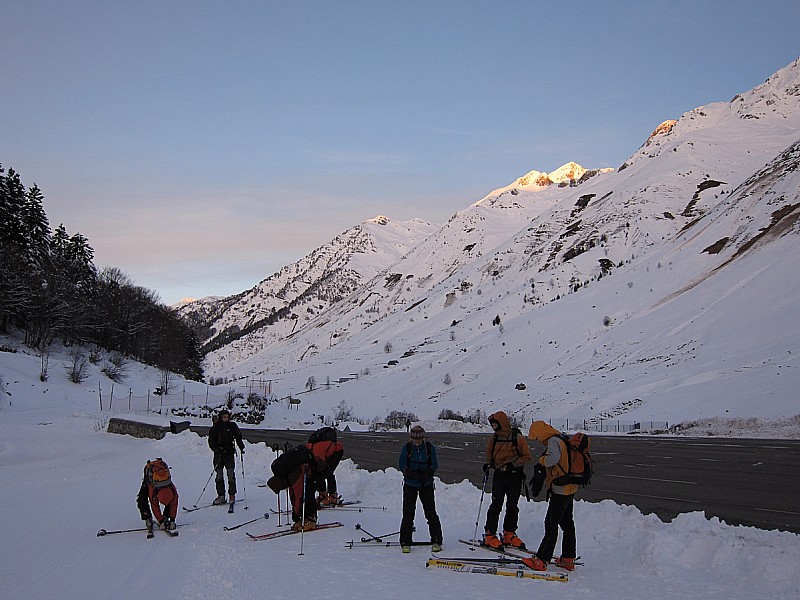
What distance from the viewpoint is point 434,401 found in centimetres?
5462

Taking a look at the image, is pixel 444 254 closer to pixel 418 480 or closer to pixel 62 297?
pixel 62 297

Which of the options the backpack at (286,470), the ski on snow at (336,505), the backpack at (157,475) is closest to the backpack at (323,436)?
the backpack at (286,470)

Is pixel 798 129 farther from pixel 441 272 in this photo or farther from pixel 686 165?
pixel 441 272

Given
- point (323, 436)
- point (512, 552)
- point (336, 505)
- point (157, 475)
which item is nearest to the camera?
point (512, 552)

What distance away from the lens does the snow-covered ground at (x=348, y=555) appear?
24.2ft

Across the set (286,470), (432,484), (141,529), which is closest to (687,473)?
(432,484)

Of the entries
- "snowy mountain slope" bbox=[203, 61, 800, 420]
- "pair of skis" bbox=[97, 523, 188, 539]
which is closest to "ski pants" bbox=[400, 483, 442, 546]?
"pair of skis" bbox=[97, 523, 188, 539]

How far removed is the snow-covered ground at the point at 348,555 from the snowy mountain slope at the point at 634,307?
23394mm

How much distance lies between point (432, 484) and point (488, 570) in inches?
61.7

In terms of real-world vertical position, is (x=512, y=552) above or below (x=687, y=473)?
below

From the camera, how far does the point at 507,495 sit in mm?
9188

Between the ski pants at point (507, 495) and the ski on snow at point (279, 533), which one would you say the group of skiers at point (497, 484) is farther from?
the ski on snow at point (279, 533)

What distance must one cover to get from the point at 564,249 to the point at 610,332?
4315 centimetres

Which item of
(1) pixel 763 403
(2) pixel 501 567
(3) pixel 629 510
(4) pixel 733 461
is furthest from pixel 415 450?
(1) pixel 763 403
